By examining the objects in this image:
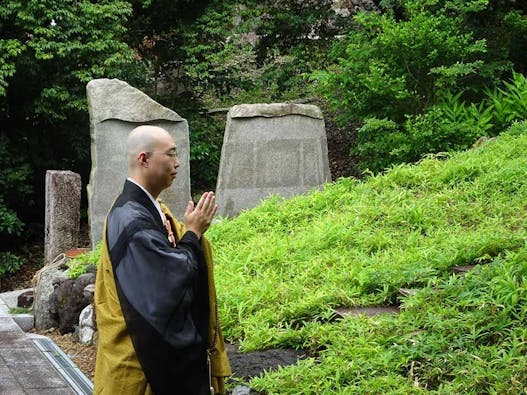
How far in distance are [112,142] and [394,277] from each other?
18.1ft

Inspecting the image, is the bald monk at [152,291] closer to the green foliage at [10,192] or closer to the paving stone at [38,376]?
the paving stone at [38,376]

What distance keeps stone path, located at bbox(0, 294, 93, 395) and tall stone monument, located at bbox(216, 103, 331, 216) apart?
341cm

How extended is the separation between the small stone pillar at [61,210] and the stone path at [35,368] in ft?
7.26

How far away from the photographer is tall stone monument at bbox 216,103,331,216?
→ 10617 millimetres

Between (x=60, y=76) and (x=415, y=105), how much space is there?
5.87 m

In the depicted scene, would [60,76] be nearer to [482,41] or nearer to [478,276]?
[482,41]

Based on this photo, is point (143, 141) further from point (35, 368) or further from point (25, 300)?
point (25, 300)

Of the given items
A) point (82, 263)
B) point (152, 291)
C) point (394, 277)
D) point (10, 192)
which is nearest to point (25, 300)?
point (82, 263)

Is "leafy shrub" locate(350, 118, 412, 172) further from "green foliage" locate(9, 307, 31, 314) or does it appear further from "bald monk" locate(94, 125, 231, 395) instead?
"bald monk" locate(94, 125, 231, 395)

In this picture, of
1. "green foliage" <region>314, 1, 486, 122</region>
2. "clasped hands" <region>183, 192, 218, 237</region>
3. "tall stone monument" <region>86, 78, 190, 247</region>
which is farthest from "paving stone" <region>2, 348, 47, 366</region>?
"green foliage" <region>314, 1, 486, 122</region>

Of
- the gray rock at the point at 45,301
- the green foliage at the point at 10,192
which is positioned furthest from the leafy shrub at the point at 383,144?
the green foliage at the point at 10,192

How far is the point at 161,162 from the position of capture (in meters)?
3.86

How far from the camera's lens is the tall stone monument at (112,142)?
10.4 m

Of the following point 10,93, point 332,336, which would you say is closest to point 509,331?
point 332,336
